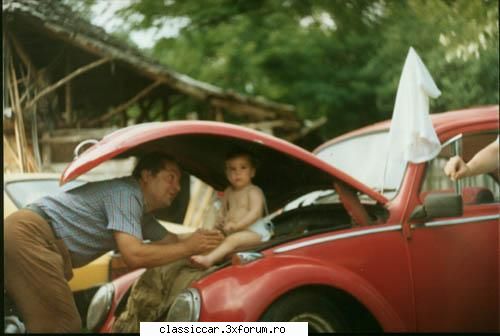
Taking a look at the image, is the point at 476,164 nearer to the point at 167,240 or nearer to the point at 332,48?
the point at 332,48

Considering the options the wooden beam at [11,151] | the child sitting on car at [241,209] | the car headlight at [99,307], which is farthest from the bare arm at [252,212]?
the wooden beam at [11,151]

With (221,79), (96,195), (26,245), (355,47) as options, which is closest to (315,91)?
(355,47)

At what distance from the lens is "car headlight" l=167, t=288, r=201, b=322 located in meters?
3.05

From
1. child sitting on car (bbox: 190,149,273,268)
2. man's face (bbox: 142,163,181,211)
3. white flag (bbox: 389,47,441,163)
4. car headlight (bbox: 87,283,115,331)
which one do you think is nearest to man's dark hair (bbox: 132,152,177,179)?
man's face (bbox: 142,163,181,211)

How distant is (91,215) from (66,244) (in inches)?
8.8

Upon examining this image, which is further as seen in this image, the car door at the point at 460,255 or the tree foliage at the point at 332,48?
the tree foliage at the point at 332,48

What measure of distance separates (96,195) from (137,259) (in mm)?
449

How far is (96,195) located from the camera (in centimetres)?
327

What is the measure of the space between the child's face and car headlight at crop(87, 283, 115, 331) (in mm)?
1003

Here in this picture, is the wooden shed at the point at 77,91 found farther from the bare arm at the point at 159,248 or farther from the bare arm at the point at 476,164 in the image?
the bare arm at the point at 476,164

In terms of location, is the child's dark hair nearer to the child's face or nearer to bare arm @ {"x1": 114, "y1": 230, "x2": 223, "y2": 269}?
the child's face

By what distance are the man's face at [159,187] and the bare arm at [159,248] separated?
0.24 meters

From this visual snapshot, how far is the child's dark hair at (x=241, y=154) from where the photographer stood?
3.37 meters

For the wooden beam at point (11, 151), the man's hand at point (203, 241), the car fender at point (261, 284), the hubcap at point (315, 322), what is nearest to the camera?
the car fender at point (261, 284)
